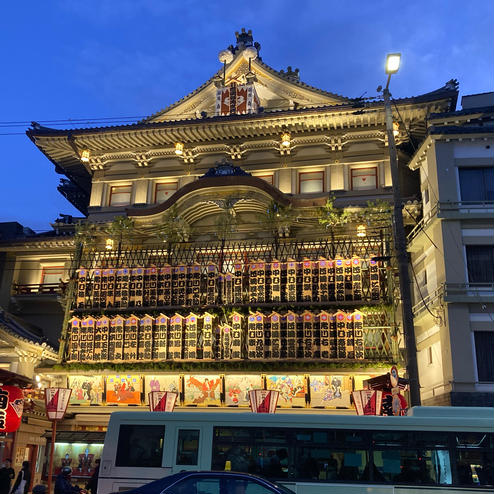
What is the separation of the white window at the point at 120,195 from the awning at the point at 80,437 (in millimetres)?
12510

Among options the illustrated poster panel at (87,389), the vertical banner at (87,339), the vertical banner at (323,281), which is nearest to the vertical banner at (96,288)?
the vertical banner at (87,339)

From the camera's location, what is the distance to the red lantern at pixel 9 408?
64.2 feet

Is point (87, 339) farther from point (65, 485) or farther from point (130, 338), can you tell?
point (65, 485)

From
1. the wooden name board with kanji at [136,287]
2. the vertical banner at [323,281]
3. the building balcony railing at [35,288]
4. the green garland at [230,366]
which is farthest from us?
the building balcony railing at [35,288]

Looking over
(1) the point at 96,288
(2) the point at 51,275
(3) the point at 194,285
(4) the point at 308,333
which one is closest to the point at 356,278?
(4) the point at 308,333

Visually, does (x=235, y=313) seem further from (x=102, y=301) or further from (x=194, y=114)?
(x=194, y=114)

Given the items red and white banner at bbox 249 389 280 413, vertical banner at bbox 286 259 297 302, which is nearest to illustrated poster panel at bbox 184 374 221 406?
red and white banner at bbox 249 389 280 413

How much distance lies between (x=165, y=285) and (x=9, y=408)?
335 inches

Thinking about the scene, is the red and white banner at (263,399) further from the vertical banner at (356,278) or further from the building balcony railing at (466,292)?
the building balcony railing at (466,292)

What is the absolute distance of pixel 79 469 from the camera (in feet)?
76.9

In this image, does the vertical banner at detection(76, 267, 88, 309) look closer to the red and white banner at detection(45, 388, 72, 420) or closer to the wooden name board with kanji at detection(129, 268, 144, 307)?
the wooden name board with kanji at detection(129, 268, 144, 307)

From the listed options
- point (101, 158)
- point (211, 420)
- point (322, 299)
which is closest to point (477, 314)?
point (322, 299)

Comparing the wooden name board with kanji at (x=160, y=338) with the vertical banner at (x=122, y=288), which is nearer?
the wooden name board with kanji at (x=160, y=338)

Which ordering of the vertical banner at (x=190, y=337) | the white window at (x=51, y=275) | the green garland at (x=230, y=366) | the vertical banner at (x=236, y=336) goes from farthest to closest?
1. the white window at (x=51, y=275)
2. the vertical banner at (x=190, y=337)
3. the vertical banner at (x=236, y=336)
4. the green garland at (x=230, y=366)
